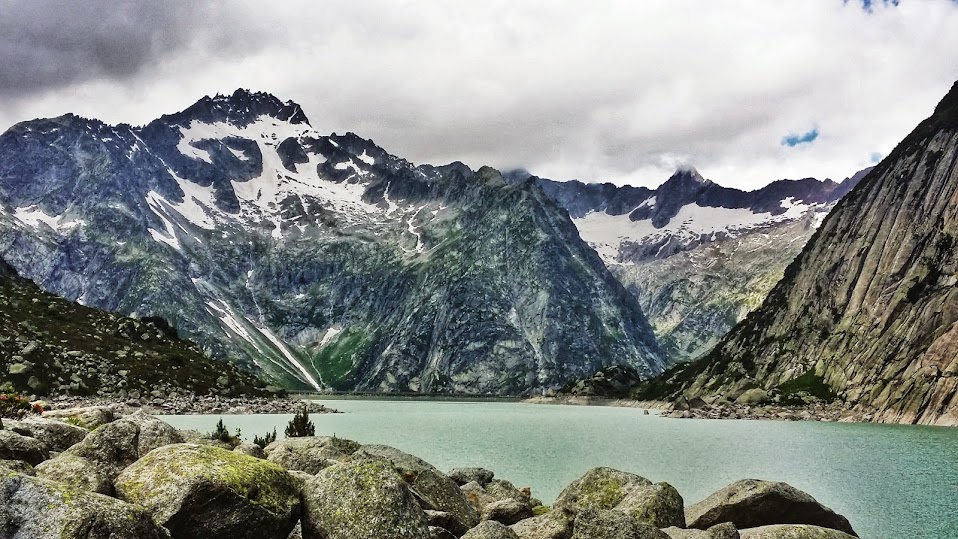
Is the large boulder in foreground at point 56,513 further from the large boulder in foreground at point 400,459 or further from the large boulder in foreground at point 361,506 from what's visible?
the large boulder in foreground at point 400,459

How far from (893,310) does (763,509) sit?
508 feet

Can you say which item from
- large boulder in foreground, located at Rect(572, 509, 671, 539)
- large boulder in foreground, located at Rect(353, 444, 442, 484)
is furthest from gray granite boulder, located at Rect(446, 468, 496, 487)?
large boulder in foreground, located at Rect(572, 509, 671, 539)

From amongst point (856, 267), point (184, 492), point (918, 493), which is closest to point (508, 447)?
point (918, 493)

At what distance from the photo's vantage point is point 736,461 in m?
56.8

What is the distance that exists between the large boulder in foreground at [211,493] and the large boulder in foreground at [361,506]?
0.56m

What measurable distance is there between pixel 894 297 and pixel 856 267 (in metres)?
28.2

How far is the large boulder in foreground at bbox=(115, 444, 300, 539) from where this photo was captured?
14.6m

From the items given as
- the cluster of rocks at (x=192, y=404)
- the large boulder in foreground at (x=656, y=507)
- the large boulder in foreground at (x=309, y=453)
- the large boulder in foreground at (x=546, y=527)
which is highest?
the large boulder in foreground at (x=309, y=453)

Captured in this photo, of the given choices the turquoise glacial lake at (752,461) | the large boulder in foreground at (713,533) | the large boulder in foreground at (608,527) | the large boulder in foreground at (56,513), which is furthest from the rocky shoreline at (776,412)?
the large boulder in foreground at (56,513)

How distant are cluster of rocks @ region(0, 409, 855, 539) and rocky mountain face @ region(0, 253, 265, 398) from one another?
250 ft

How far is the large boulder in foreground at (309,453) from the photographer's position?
23.2 meters

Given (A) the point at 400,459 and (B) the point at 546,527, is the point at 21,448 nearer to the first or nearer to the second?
(A) the point at 400,459

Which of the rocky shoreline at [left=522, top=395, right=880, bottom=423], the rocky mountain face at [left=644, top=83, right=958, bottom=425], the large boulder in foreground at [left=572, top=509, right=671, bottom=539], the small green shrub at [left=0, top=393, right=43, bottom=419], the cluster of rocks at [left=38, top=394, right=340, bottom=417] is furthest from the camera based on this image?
the rocky shoreline at [left=522, top=395, right=880, bottom=423]

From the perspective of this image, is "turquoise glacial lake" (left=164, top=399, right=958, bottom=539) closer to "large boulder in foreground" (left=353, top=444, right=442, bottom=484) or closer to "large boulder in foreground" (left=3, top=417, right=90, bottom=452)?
"large boulder in foreground" (left=353, top=444, right=442, bottom=484)
